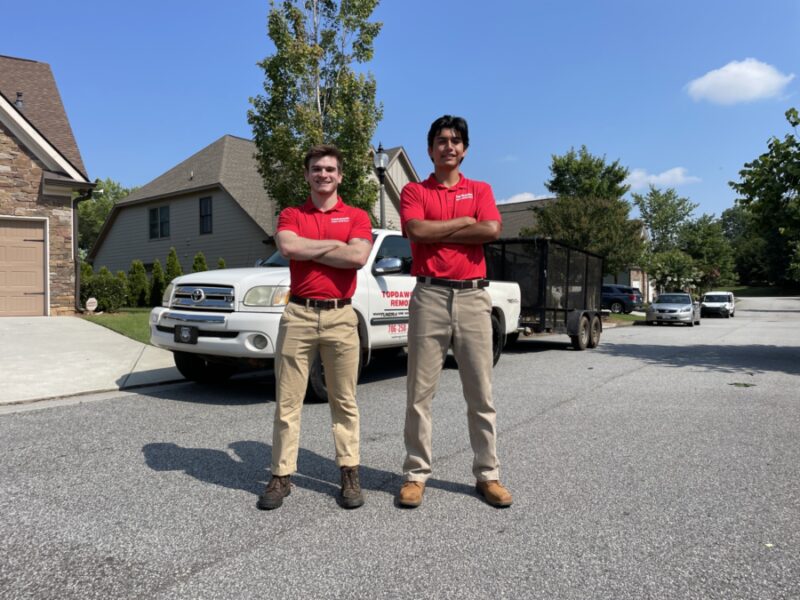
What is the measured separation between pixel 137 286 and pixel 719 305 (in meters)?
31.4

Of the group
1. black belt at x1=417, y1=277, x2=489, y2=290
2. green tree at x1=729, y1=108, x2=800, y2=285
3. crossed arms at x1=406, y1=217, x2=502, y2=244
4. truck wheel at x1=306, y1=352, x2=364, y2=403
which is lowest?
truck wheel at x1=306, y1=352, x2=364, y2=403

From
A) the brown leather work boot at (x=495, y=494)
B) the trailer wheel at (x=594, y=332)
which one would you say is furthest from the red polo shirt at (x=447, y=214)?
the trailer wheel at (x=594, y=332)

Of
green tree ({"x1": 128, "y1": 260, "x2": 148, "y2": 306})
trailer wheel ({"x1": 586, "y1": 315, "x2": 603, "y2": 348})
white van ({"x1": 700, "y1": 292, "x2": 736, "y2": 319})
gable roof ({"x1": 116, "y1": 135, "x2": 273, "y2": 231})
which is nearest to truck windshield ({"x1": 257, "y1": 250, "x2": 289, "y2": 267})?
trailer wheel ({"x1": 586, "y1": 315, "x2": 603, "y2": 348})

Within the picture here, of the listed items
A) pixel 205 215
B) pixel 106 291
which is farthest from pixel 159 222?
pixel 106 291

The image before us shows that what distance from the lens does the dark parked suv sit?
3347 centimetres

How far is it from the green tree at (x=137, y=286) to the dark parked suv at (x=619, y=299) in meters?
23.8

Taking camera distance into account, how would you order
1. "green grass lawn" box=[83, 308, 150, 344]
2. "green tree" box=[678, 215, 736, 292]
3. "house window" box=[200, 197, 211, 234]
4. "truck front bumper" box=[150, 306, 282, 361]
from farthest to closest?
"green tree" box=[678, 215, 736, 292] < "house window" box=[200, 197, 211, 234] < "green grass lawn" box=[83, 308, 150, 344] < "truck front bumper" box=[150, 306, 282, 361]

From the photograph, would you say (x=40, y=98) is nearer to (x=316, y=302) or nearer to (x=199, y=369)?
(x=199, y=369)

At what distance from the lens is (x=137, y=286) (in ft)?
70.1

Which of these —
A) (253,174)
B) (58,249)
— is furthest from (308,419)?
(253,174)

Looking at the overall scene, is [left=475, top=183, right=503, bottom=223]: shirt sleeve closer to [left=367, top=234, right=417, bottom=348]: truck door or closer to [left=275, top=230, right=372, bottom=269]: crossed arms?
[left=275, top=230, right=372, bottom=269]: crossed arms

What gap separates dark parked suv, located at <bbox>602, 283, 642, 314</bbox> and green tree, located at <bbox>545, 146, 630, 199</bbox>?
5.63m

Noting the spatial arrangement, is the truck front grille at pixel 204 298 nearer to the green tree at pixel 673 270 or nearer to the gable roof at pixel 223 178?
the gable roof at pixel 223 178

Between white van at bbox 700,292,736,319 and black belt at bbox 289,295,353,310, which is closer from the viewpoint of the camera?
black belt at bbox 289,295,353,310
